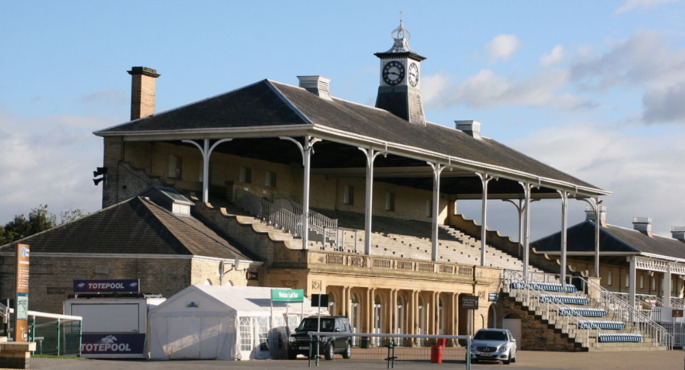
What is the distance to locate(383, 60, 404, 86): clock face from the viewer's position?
221 feet

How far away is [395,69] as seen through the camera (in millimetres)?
68188

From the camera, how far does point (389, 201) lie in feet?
231

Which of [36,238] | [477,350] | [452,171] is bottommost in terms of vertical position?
[477,350]

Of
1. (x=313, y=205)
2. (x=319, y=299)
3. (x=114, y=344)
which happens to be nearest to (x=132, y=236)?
(x=114, y=344)

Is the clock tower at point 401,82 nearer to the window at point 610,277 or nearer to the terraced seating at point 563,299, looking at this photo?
the terraced seating at point 563,299

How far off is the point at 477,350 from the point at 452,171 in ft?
62.6

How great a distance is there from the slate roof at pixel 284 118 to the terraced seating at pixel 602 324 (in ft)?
26.6

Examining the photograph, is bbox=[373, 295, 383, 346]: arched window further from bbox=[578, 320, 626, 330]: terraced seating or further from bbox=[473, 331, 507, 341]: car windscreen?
bbox=[578, 320, 626, 330]: terraced seating

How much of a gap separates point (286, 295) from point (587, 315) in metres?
21.9

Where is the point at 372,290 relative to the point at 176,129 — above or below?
below

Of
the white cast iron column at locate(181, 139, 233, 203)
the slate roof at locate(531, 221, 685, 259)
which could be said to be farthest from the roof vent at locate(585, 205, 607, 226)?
the white cast iron column at locate(181, 139, 233, 203)

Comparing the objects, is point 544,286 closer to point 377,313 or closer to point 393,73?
point 377,313

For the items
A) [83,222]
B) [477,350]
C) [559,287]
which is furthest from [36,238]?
[559,287]

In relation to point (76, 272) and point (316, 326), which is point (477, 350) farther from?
point (76, 272)
